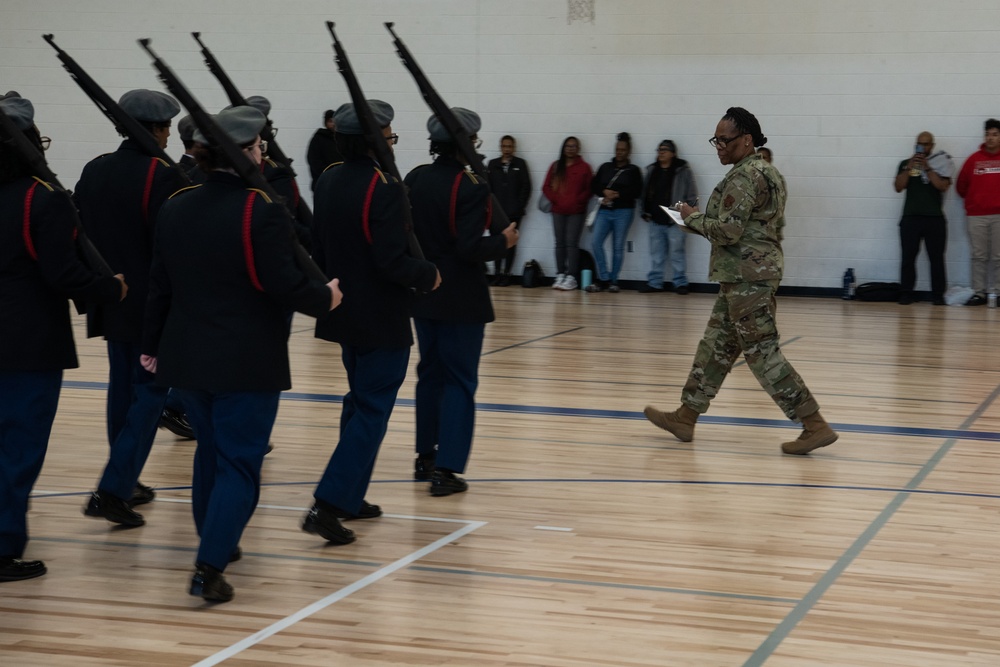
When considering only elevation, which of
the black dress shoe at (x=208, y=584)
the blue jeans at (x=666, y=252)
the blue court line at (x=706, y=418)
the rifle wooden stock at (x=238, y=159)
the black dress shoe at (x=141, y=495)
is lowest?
the blue court line at (x=706, y=418)

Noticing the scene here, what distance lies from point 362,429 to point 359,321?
412 millimetres

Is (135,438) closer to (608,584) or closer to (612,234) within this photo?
(608,584)

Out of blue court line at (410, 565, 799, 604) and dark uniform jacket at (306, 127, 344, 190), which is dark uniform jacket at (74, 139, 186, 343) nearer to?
blue court line at (410, 565, 799, 604)

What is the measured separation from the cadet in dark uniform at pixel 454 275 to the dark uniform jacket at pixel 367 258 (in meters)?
0.56

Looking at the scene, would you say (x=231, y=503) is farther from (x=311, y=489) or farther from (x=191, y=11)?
(x=191, y=11)

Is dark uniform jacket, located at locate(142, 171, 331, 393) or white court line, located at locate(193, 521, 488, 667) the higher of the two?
dark uniform jacket, located at locate(142, 171, 331, 393)

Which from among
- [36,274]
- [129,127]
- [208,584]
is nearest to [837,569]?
[208,584]

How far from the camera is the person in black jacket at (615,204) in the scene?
602 inches

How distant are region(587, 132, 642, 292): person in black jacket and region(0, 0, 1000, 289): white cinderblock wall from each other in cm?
36

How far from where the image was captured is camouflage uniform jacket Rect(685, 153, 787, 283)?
245 inches

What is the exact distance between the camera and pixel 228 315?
13.3 feet

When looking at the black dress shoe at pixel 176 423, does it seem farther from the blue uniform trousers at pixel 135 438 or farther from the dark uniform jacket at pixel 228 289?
the dark uniform jacket at pixel 228 289

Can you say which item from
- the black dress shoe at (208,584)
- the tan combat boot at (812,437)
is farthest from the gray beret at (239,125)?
the tan combat boot at (812,437)

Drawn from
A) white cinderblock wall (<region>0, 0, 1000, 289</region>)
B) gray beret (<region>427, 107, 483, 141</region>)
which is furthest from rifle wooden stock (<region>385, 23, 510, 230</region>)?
white cinderblock wall (<region>0, 0, 1000, 289</region>)
